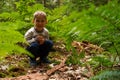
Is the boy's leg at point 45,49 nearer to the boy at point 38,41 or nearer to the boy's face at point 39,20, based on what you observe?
the boy at point 38,41

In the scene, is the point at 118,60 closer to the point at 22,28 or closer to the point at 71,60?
the point at 71,60

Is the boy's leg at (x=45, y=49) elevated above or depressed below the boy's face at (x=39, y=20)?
below

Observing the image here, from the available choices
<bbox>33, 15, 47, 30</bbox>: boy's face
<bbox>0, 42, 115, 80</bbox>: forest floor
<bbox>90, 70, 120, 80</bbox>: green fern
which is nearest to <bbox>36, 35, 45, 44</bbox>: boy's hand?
<bbox>33, 15, 47, 30</bbox>: boy's face

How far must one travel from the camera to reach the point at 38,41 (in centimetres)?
542

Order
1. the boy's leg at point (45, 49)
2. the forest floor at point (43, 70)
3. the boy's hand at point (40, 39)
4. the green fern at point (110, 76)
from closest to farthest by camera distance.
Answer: the green fern at point (110, 76) < the forest floor at point (43, 70) < the boy's hand at point (40, 39) < the boy's leg at point (45, 49)

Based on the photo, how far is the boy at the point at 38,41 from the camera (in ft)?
17.7

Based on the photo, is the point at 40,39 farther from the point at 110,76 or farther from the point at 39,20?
the point at 110,76

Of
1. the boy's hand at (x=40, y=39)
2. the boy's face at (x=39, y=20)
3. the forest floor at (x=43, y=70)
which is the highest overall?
the boy's face at (x=39, y=20)

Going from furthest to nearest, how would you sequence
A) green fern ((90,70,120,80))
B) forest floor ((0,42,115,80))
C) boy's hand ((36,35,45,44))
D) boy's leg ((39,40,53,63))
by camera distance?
boy's leg ((39,40,53,63)) < boy's hand ((36,35,45,44)) < forest floor ((0,42,115,80)) < green fern ((90,70,120,80))

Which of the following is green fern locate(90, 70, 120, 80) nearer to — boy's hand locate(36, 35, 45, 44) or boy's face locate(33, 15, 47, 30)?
boy's hand locate(36, 35, 45, 44)

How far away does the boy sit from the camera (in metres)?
5.38

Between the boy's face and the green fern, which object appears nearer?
the green fern

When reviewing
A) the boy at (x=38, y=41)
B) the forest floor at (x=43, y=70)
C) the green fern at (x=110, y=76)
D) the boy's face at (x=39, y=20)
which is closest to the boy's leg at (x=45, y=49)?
the boy at (x=38, y=41)

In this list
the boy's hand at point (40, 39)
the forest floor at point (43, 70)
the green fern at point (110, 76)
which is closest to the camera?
the green fern at point (110, 76)
